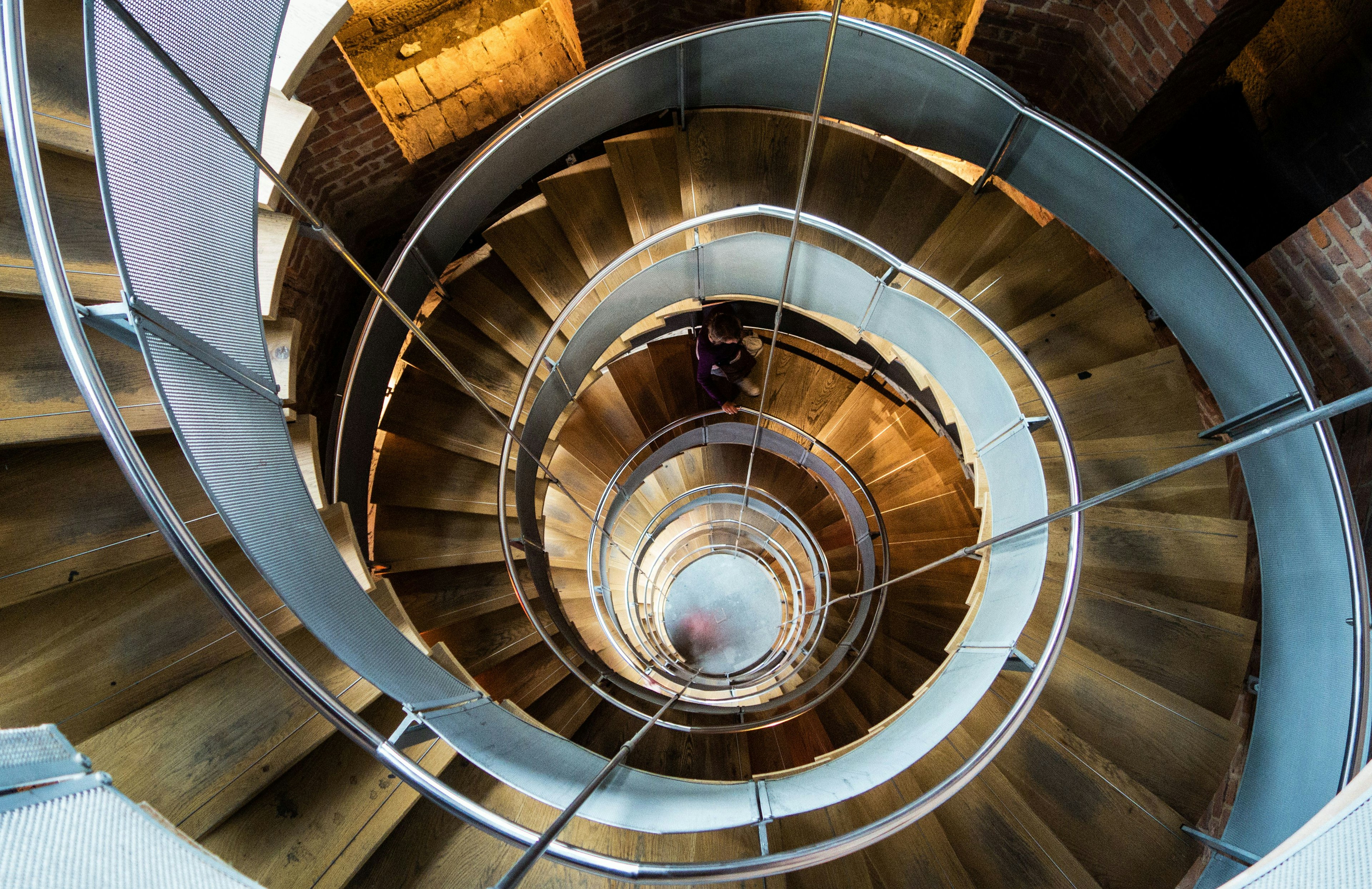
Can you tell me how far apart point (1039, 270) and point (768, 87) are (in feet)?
8.38

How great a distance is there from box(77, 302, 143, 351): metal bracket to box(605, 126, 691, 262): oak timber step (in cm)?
375

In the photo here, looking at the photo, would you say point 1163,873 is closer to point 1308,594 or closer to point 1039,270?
point 1308,594

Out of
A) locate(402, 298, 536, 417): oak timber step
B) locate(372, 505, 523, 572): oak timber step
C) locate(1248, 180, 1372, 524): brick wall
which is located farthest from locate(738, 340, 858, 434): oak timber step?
locate(1248, 180, 1372, 524): brick wall

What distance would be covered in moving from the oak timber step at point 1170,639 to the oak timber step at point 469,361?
449 centimetres

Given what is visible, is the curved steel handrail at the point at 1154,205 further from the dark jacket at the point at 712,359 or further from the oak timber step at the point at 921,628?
the oak timber step at the point at 921,628

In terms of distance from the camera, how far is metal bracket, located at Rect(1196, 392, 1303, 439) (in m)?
3.35

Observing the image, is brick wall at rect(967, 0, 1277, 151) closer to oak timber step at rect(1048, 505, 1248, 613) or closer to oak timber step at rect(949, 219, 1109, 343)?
oak timber step at rect(949, 219, 1109, 343)

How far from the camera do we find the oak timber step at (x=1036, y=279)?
13.7 ft

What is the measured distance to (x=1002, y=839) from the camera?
134 inches

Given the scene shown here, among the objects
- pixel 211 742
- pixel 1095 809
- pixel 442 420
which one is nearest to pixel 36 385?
pixel 211 742

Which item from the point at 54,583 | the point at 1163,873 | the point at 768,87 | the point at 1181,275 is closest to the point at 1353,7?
the point at 1181,275

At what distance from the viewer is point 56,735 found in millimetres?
1297

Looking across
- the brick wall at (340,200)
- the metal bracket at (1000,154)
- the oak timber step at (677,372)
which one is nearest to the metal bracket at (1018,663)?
the metal bracket at (1000,154)

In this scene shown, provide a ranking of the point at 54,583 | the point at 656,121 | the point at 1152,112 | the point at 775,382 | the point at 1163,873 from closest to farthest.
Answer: the point at 54,583
the point at 1163,873
the point at 1152,112
the point at 656,121
the point at 775,382
